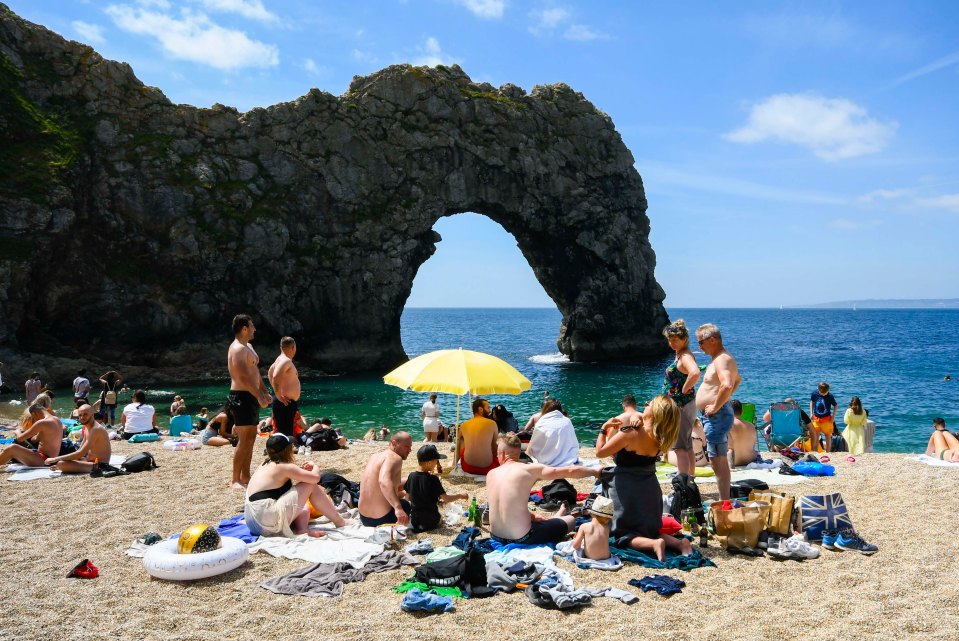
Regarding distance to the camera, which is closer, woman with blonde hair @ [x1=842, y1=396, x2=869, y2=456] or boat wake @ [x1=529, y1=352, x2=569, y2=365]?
woman with blonde hair @ [x1=842, y1=396, x2=869, y2=456]

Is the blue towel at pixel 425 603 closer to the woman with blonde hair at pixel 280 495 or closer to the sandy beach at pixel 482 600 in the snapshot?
the sandy beach at pixel 482 600

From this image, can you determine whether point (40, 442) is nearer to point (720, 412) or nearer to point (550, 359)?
point (720, 412)

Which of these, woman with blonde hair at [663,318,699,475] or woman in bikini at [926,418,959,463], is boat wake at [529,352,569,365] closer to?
woman in bikini at [926,418,959,463]

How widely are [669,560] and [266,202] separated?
1689 inches

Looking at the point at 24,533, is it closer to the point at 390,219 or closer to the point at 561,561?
the point at 561,561

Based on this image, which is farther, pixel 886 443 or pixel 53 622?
pixel 886 443

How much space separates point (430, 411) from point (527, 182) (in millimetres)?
35182

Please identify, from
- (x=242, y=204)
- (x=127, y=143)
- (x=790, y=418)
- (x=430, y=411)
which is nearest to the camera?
(x=790, y=418)

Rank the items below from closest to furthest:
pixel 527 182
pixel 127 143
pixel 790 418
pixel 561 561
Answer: pixel 561 561 → pixel 790 418 → pixel 127 143 → pixel 527 182

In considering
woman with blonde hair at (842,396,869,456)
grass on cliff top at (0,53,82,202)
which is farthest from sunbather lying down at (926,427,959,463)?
grass on cliff top at (0,53,82,202)

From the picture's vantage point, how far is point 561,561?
709cm

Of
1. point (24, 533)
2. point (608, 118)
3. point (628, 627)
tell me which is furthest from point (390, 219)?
point (628, 627)

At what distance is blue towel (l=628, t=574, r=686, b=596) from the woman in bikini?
359 inches

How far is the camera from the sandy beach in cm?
543
